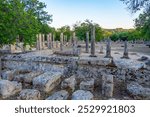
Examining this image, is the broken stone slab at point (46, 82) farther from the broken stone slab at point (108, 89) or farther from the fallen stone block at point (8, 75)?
the broken stone slab at point (108, 89)

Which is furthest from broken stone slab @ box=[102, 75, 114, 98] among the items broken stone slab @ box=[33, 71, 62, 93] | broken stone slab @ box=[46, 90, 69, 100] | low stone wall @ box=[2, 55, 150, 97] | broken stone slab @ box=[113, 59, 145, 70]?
broken stone slab @ box=[33, 71, 62, 93]

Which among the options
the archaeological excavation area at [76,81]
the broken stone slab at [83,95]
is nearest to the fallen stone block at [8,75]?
the archaeological excavation area at [76,81]

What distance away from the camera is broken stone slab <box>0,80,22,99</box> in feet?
23.0

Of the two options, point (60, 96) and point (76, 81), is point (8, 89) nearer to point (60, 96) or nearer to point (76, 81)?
point (60, 96)

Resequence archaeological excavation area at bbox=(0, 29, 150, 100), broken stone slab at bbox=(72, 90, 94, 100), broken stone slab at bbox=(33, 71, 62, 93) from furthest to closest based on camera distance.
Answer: broken stone slab at bbox=(33, 71, 62, 93) < archaeological excavation area at bbox=(0, 29, 150, 100) < broken stone slab at bbox=(72, 90, 94, 100)

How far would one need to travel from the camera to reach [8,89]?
7.10 metres

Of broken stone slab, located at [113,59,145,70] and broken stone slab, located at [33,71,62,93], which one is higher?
broken stone slab, located at [113,59,145,70]

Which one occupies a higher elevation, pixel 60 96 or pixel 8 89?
pixel 8 89

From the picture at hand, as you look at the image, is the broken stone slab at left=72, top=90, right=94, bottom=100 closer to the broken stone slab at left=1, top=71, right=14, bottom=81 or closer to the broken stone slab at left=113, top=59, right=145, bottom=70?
the broken stone slab at left=113, top=59, right=145, bottom=70

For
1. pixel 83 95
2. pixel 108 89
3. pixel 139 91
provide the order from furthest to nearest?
pixel 108 89
pixel 139 91
pixel 83 95

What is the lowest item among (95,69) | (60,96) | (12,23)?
(60,96)

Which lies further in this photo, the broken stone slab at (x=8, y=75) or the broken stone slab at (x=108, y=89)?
the broken stone slab at (x=8, y=75)

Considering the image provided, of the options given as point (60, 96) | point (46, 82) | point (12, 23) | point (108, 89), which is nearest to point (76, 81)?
point (46, 82)

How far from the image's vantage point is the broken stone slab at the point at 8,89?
7.00 meters
